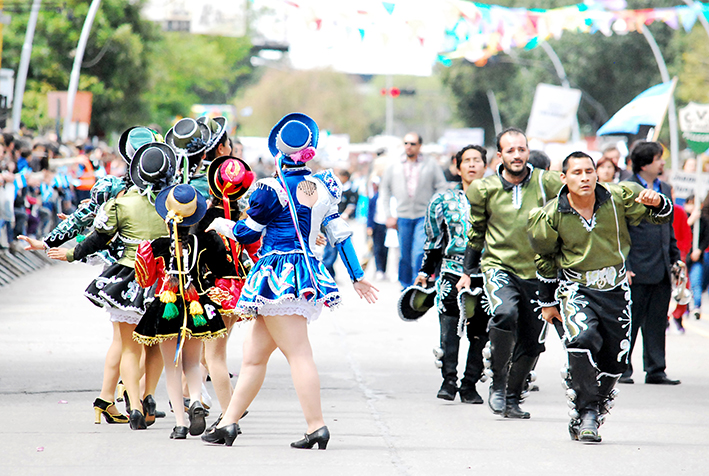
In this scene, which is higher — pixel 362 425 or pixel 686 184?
pixel 686 184

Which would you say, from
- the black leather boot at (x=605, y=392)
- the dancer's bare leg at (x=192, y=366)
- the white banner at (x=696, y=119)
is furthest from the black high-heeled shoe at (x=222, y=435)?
the white banner at (x=696, y=119)

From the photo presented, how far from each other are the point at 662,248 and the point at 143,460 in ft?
16.2

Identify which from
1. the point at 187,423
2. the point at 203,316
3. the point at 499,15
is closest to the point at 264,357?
the point at 203,316

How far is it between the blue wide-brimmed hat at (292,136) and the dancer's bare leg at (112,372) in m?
1.71

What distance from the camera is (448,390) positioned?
323 inches

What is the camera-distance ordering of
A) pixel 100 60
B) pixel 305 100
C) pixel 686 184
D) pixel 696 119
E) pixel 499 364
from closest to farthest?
pixel 499 364
pixel 686 184
pixel 696 119
pixel 100 60
pixel 305 100

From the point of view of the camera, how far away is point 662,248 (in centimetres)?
920

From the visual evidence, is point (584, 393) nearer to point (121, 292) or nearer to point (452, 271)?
point (452, 271)

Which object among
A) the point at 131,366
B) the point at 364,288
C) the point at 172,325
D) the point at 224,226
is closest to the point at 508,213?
the point at 364,288

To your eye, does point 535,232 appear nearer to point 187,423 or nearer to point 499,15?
point 187,423

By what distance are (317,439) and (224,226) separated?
4.23ft

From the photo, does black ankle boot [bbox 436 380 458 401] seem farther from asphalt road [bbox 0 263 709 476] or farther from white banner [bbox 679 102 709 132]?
white banner [bbox 679 102 709 132]

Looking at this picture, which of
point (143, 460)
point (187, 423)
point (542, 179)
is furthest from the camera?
point (542, 179)

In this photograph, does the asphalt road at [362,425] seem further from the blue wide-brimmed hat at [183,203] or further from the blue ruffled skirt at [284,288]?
the blue wide-brimmed hat at [183,203]
